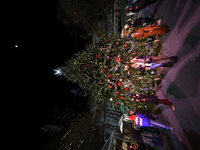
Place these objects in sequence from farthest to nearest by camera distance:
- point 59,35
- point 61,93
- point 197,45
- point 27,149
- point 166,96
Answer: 1. point 61,93
2. point 59,35
3. point 27,149
4. point 166,96
5. point 197,45

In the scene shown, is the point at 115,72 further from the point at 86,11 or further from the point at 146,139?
the point at 86,11

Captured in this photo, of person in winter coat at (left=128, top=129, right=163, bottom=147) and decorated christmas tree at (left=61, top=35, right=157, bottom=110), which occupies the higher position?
decorated christmas tree at (left=61, top=35, right=157, bottom=110)

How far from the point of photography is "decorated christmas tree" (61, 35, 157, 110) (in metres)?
8.24

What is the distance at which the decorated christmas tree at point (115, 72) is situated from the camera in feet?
27.0

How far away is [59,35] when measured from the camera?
47.0 ft

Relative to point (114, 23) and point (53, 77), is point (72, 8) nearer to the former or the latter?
point (114, 23)

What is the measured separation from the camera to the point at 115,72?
9508mm

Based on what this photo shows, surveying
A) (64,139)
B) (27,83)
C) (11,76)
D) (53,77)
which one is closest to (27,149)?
(64,139)

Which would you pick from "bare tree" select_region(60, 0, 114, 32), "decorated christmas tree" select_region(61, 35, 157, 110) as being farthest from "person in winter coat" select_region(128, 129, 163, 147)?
"bare tree" select_region(60, 0, 114, 32)

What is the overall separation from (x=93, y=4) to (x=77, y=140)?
1828cm

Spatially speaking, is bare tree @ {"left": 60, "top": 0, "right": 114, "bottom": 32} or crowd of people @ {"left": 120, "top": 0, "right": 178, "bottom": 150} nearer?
crowd of people @ {"left": 120, "top": 0, "right": 178, "bottom": 150}

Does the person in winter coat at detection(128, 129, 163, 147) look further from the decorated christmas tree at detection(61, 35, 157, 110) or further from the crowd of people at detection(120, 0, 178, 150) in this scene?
the decorated christmas tree at detection(61, 35, 157, 110)

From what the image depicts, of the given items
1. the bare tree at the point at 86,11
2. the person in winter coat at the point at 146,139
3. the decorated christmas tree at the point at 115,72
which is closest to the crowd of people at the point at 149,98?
the person in winter coat at the point at 146,139

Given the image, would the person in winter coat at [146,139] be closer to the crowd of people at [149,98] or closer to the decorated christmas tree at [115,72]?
the crowd of people at [149,98]
